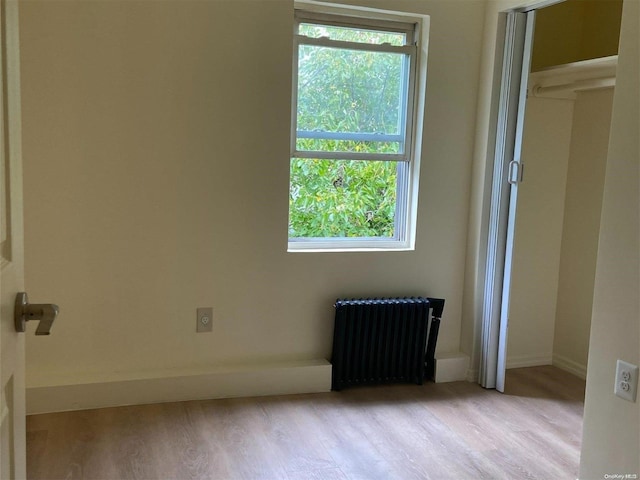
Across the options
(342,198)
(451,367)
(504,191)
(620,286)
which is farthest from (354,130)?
(620,286)

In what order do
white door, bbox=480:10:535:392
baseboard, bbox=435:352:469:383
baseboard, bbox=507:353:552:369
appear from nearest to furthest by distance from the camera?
white door, bbox=480:10:535:392, baseboard, bbox=435:352:469:383, baseboard, bbox=507:353:552:369

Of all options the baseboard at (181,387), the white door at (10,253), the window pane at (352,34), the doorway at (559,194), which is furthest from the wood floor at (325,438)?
the window pane at (352,34)

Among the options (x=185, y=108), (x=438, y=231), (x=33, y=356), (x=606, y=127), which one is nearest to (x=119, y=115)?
(x=185, y=108)

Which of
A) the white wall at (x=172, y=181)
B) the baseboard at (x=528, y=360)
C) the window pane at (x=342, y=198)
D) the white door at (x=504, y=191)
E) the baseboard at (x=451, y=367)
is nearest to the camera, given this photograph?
the white wall at (x=172, y=181)

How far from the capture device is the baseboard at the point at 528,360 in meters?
3.91

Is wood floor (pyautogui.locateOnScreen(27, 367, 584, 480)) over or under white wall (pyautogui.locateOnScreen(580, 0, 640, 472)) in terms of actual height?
under

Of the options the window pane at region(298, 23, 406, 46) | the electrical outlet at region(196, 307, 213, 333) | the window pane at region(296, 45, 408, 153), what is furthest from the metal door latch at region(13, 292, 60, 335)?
the window pane at region(298, 23, 406, 46)

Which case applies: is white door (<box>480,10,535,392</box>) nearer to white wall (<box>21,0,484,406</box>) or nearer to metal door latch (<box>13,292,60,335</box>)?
white wall (<box>21,0,484,406</box>)

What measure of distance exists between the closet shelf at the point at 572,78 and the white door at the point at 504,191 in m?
0.27

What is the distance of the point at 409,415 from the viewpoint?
3096 millimetres

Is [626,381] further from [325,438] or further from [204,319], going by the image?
[204,319]

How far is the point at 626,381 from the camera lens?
1.87 metres

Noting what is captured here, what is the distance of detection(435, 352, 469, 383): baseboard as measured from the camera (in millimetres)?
3562

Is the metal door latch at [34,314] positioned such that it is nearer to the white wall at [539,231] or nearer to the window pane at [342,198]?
the window pane at [342,198]
